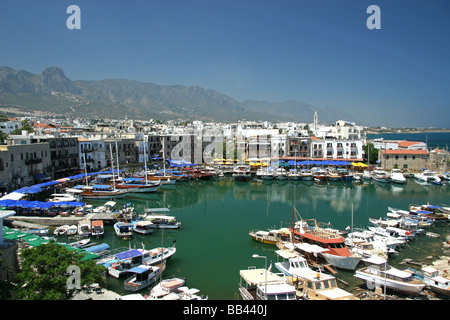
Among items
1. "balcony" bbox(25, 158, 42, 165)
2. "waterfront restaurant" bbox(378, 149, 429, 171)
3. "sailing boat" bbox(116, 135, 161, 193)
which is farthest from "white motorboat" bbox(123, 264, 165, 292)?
"waterfront restaurant" bbox(378, 149, 429, 171)

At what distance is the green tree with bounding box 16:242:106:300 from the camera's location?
685 cm

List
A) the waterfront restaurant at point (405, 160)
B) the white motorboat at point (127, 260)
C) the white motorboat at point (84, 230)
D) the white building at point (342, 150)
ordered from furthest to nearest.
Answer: the white building at point (342, 150)
the waterfront restaurant at point (405, 160)
the white motorboat at point (84, 230)
the white motorboat at point (127, 260)

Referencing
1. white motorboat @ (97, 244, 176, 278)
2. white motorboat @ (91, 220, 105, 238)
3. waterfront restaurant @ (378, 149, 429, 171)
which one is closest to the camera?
white motorboat @ (97, 244, 176, 278)

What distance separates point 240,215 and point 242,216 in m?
0.32

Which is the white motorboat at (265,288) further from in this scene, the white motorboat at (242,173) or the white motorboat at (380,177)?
the white motorboat at (380,177)

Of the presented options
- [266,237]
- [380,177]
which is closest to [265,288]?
[266,237]

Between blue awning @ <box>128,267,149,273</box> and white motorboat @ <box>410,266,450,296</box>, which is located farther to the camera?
blue awning @ <box>128,267,149,273</box>

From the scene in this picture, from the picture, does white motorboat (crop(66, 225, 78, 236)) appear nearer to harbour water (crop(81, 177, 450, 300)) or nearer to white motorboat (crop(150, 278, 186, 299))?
harbour water (crop(81, 177, 450, 300))

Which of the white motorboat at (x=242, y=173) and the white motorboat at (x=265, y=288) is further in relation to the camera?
the white motorboat at (x=242, y=173)

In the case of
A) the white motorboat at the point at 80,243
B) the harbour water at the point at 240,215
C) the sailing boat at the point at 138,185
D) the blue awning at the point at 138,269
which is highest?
the sailing boat at the point at 138,185

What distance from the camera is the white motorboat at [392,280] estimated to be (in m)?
10.5

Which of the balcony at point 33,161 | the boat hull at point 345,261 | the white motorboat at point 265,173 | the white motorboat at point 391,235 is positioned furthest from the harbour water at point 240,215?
the balcony at point 33,161

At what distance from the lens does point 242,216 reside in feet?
71.4
